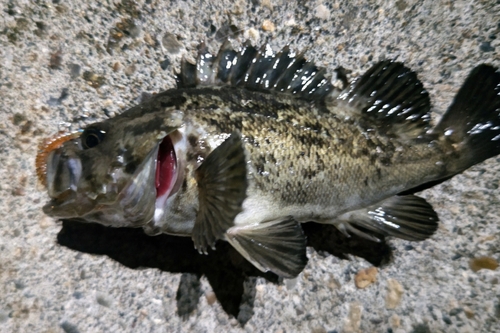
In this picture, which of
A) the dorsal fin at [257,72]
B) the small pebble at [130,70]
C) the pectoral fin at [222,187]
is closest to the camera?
the pectoral fin at [222,187]

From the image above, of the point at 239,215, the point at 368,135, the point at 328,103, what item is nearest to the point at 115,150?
the point at 239,215

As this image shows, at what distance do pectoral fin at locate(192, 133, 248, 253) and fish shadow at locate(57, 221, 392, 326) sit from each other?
0.41 metres

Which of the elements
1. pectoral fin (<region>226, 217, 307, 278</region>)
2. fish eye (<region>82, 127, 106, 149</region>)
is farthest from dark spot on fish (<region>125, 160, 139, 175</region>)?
pectoral fin (<region>226, 217, 307, 278</region>)

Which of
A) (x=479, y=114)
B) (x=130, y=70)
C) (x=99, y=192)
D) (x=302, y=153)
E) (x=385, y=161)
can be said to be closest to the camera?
(x=99, y=192)

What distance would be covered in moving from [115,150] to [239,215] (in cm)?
44

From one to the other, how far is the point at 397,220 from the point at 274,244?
0.53 m

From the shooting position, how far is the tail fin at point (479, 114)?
150cm

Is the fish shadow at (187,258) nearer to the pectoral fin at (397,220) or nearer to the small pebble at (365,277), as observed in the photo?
the small pebble at (365,277)

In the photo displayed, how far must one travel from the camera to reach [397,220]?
148 centimetres

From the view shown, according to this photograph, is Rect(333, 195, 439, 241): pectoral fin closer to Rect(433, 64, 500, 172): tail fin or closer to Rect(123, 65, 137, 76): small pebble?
Rect(433, 64, 500, 172): tail fin

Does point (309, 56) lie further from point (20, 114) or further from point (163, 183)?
point (20, 114)

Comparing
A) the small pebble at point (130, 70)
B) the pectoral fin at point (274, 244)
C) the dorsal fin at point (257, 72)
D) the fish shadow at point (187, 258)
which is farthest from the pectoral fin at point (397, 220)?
the small pebble at point (130, 70)

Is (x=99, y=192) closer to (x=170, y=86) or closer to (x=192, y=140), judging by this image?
(x=192, y=140)

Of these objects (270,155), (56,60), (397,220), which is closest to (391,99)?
(397,220)
